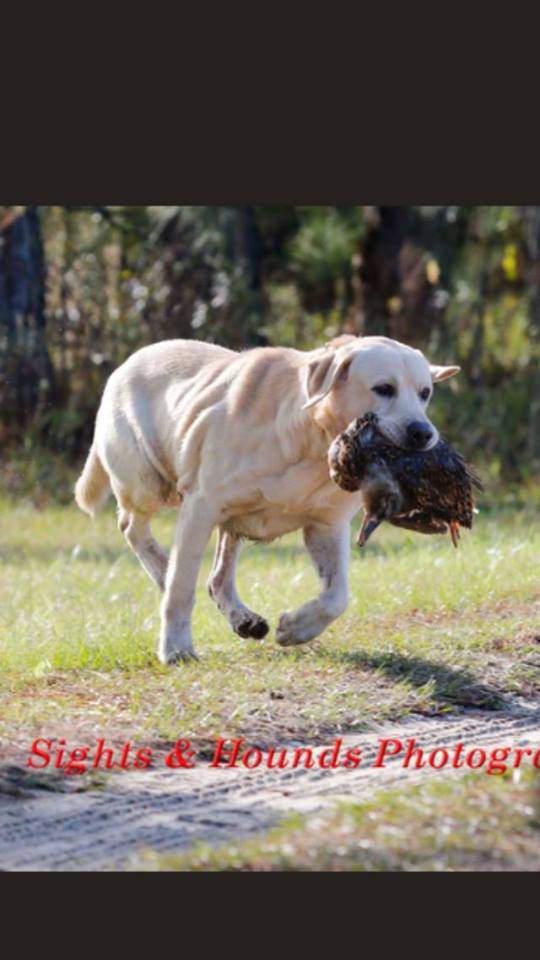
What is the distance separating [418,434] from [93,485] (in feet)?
9.01

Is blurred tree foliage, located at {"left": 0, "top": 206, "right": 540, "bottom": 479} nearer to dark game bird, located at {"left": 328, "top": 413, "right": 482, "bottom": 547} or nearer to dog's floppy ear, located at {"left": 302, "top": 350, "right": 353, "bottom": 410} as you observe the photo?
dog's floppy ear, located at {"left": 302, "top": 350, "right": 353, "bottom": 410}

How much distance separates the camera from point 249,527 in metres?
7.93

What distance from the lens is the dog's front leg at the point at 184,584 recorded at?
7.83m

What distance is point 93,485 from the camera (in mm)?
9312

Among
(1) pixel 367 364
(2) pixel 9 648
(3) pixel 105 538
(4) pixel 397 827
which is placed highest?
(1) pixel 367 364

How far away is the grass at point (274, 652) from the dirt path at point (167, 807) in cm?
43

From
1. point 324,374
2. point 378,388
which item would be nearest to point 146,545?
point 324,374

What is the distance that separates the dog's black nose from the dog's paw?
1354mm

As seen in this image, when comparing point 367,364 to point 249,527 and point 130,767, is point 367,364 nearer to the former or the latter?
point 249,527

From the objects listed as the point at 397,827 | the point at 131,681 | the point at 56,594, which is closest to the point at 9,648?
the point at 131,681

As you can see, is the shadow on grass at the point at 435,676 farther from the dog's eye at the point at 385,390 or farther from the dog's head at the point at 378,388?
the dog's eye at the point at 385,390

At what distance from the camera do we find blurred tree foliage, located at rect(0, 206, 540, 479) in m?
16.6

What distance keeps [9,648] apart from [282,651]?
4.48 ft

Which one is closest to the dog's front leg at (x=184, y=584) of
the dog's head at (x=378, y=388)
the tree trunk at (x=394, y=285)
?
the dog's head at (x=378, y=388)
